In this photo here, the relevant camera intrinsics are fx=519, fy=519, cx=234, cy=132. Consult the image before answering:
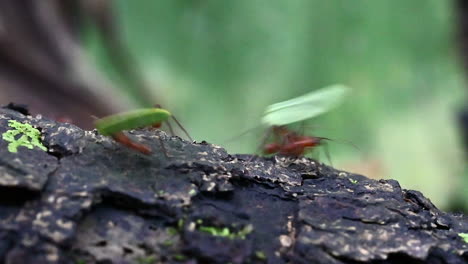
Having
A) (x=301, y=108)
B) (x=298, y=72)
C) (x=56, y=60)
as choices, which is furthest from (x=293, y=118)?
(x=56, y=60)

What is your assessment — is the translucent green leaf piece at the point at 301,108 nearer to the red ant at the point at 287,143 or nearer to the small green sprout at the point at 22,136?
the red ant at the point at 287,143

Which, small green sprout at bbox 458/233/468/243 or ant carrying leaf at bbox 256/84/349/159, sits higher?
ant carrying leaf at bbox 256/84/349/159

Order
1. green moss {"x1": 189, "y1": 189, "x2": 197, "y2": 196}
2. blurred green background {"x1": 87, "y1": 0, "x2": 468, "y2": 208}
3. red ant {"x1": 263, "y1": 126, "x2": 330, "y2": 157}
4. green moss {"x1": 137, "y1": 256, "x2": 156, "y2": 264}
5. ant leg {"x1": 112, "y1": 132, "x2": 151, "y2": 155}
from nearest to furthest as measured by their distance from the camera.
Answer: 1. green moss {"x1": 137, "y1": 256, "x2": 156, "y2": 264}
2. green moss {"x1": 189, "y1": 189, "x2": 197, "y2": 196}
3. ant leg {"x1": 112, "y1": 132, "x2": 151, "y2": 155}
4. red ant {"x1": 263, "y1": 126, "x2": 330, "y2": 157}
5. blurred green background {"x1": 87, "y1": 0, "x2": 468, "y2": 208}

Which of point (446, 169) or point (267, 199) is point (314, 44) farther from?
point (267, 199)

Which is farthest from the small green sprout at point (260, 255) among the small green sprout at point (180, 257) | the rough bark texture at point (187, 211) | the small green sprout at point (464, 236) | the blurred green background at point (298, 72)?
the blurred green background at point (298, 72)

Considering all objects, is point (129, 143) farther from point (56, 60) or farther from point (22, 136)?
point (56, 60)

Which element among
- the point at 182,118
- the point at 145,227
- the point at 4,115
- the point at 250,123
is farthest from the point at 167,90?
the point at 145,227

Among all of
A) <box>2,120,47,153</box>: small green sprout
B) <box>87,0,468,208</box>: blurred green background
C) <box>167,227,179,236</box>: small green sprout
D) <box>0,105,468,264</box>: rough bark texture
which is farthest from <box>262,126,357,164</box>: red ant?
<box>87,0,468,208</box>: blurred green background

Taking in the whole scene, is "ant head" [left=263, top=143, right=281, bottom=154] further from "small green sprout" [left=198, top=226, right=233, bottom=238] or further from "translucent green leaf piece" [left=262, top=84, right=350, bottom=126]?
"small green sprout" [left=198, top=226, right=233, bottom=238]
